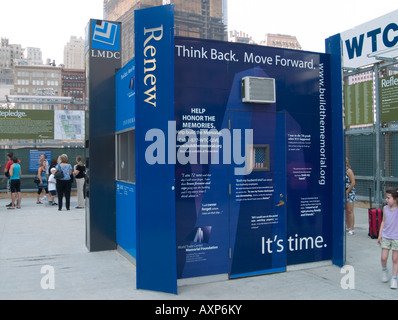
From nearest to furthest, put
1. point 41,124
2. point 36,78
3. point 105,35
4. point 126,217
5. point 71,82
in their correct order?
point 126,217, point 105,35, point 41,124, point 36,78, point 71,82

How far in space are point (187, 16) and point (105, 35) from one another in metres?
107

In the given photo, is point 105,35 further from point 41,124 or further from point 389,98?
point 41,124

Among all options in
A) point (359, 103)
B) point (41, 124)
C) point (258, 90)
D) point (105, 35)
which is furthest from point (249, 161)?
point (41, 124)

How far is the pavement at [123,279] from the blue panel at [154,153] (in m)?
0.42

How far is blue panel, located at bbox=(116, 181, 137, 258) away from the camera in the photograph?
6.64 metres

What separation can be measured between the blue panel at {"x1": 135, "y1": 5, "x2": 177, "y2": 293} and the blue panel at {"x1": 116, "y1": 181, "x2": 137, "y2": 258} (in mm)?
1187

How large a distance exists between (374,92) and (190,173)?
9263mm

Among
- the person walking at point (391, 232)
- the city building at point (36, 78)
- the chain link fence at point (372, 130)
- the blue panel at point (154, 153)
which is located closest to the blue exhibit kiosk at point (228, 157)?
the blue panel at point (154, 153)

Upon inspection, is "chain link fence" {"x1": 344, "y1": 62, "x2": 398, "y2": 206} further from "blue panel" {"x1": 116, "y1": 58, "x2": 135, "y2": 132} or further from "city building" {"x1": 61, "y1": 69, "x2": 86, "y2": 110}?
"city building" {"x1": 61, "y1": 69, "x2": 86, "y2": 110}

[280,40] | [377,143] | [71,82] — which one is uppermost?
[280,40]

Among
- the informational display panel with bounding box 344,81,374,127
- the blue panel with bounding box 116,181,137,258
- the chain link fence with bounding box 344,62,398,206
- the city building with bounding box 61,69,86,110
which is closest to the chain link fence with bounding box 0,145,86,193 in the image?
the blue panel with bounding box 116,181,137,258

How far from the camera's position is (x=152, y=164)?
5.34 metres

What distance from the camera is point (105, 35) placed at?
7.88 meters
